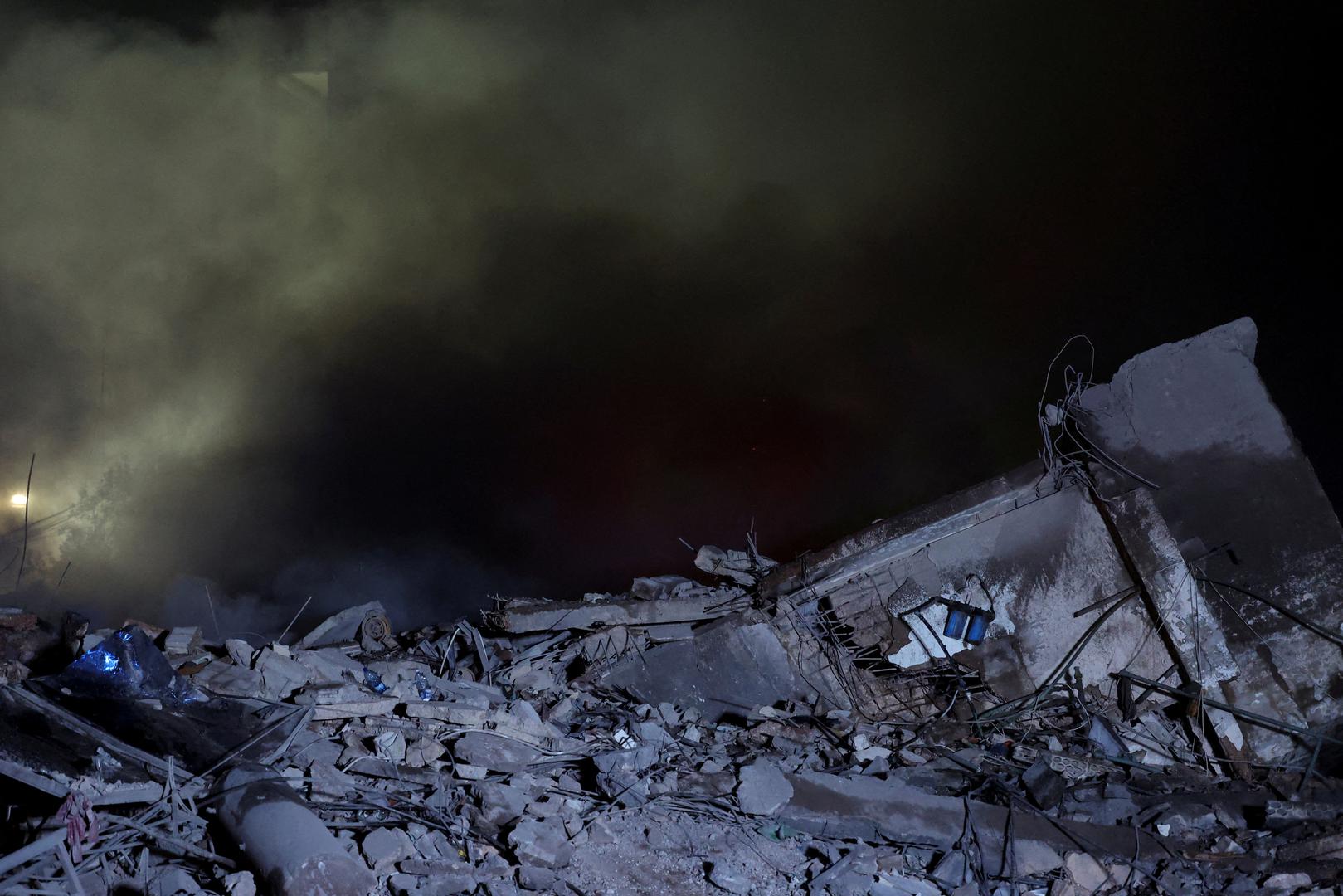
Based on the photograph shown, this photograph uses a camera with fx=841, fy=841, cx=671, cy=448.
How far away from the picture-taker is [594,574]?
1143 cm

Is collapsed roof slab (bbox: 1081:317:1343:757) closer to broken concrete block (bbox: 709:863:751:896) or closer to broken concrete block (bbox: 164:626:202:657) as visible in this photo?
broken concrete block (bbox: 709:863:751:896)

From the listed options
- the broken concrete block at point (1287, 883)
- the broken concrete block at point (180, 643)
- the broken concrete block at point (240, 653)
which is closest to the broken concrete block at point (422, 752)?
the broken concrete block at point (240, 653)

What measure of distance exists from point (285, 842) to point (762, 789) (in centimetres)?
239

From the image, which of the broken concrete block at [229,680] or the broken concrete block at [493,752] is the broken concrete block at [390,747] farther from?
the broken concrete block at [229,680]

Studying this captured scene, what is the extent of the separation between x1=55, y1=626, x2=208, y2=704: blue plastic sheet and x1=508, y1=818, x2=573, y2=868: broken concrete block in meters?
1.99

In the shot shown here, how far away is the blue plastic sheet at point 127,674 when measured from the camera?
4352 mm

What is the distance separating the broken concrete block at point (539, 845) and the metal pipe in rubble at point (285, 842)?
63 centimetres

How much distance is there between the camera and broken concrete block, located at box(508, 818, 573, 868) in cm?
382

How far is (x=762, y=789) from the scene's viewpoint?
4.59 meters

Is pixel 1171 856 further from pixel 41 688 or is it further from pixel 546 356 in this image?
pixel 546 356

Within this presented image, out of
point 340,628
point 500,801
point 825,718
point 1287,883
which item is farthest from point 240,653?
point 1287,883

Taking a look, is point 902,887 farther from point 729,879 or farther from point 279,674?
point 279,674

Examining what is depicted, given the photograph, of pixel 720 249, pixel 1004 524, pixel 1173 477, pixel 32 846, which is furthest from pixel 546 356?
pixel 32 846

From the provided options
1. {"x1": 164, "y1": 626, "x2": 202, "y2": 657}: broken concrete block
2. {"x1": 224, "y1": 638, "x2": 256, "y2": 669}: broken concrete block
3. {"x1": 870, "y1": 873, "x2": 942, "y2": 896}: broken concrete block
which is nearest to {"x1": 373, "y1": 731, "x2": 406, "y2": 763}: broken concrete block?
{"x1": 224, "y1": 638, "x2": 256, "y2": 669}: broken concrete block
